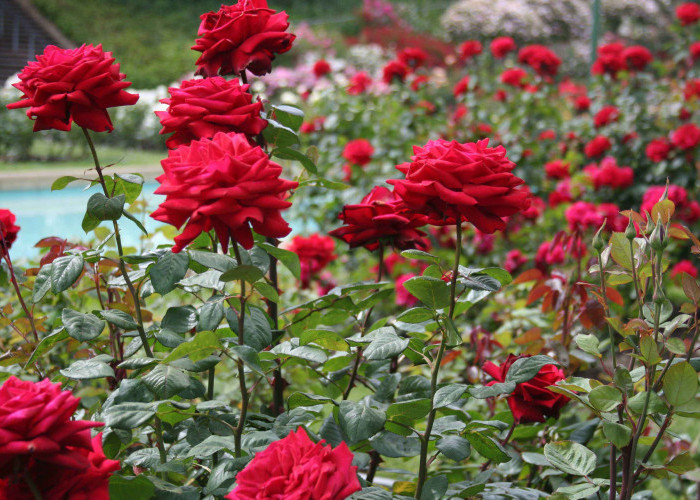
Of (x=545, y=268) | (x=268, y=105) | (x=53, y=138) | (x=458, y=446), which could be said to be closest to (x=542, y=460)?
(x=458, y=446)

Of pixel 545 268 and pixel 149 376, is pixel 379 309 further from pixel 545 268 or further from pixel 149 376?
pixel 149 376

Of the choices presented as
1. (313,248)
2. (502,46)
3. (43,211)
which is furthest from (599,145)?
(43,211)

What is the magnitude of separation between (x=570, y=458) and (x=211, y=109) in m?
0.57

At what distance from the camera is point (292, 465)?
0.56 meters

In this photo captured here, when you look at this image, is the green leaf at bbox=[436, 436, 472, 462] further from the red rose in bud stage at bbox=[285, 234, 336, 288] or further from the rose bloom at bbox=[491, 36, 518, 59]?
the rose bloom at bbox=[491, 36, 518, 59]

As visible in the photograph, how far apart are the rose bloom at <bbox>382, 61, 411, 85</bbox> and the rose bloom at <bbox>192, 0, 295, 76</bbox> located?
2.57m

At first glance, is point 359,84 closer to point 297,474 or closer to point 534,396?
point 534,396

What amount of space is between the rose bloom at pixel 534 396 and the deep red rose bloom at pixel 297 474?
0.35 m

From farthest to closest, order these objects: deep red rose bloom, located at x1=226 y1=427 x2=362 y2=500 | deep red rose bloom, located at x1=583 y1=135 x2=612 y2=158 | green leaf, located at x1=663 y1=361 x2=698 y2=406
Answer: deep red rose bloom, located at x1=583 y1=135 x2=612 y2=158, green leaf, located at x1=663 y1=361 x2=698 y2=406, deep red rose bloom, located at x1=226 y1=427 x2=362 y2=500

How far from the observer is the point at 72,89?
30.2 inches

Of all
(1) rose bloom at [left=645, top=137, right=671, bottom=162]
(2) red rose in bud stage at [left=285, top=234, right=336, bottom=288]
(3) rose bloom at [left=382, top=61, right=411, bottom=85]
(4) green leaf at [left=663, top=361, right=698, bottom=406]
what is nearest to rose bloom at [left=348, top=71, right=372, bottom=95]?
(3) rose bloom at [left=382, top=61, right=411, bottom=85]

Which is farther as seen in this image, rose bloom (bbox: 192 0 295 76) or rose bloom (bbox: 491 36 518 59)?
rose bloom (bbox: 491 36 518 59)

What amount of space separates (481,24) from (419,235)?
1206 cm

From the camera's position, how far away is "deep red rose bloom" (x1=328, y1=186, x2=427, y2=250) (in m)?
0.91
